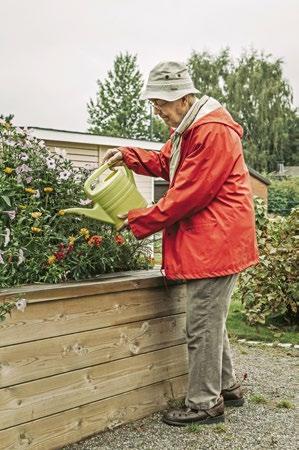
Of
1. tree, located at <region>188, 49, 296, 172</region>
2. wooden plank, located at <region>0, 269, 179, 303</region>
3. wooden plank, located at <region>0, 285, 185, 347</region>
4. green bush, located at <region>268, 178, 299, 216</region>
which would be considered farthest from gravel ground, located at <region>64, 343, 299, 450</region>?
tree, located at <region>188, 49, 296, 172</region>

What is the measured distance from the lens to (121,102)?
53.5 m

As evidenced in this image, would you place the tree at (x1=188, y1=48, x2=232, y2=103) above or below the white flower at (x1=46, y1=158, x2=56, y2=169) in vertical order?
above

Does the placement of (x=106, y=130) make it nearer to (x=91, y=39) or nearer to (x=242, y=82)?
(x=91, y=39)

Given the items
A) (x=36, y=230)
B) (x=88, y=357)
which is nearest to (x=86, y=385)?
(x=88, y=357)

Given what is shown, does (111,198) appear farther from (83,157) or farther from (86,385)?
(83,157)

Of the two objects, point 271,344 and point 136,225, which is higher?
point 136,225

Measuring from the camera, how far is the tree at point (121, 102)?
52656mm

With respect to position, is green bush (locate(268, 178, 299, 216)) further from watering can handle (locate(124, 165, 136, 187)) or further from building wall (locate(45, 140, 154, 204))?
watering can handle (locate(124, 165, 136, 187))

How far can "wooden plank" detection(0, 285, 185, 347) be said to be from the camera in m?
2.82

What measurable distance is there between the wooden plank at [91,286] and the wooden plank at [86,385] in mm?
342

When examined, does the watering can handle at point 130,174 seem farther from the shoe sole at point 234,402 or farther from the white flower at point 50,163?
the shoe sole at point 234,402

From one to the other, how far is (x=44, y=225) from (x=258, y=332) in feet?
11.3

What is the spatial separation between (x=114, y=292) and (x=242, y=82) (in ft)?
115

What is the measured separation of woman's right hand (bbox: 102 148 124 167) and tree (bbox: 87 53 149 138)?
48985 mm
